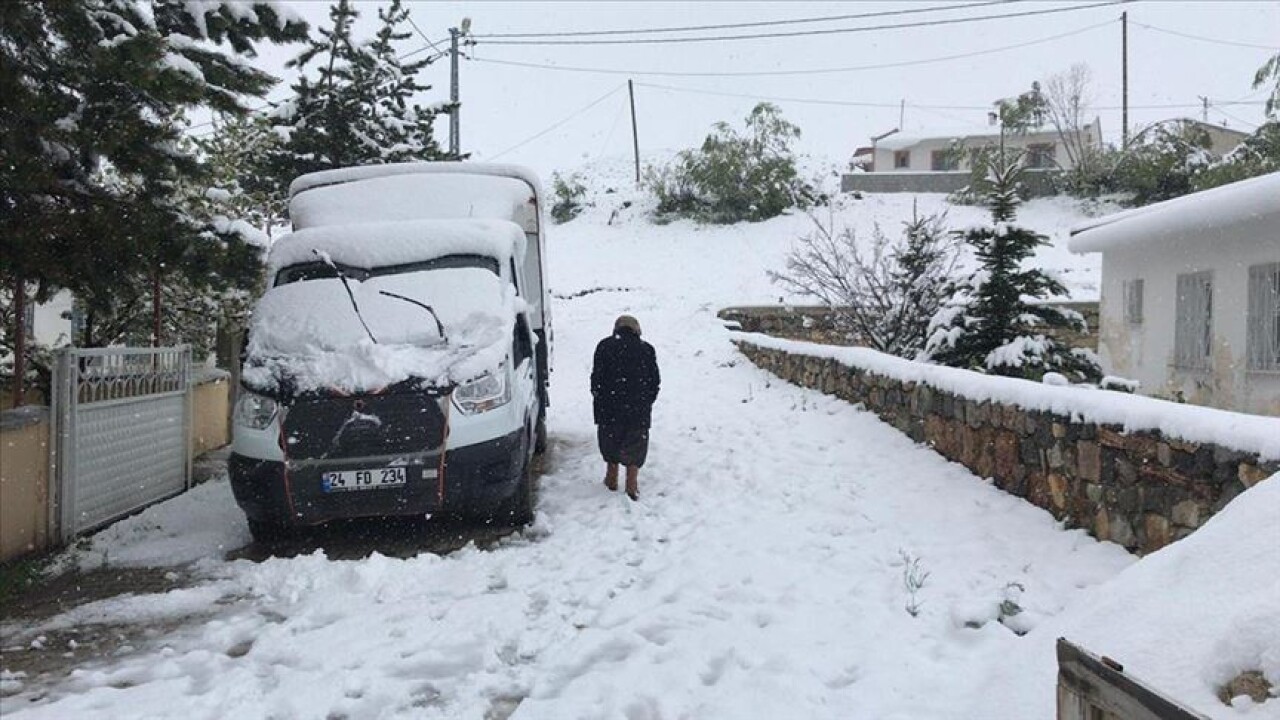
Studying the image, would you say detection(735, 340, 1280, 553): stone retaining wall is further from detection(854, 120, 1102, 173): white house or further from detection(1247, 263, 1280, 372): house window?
detection(854, 120, 1102, 173): white house

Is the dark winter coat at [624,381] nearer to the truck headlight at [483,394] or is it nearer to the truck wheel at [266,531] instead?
the truck headlight at [483,394]

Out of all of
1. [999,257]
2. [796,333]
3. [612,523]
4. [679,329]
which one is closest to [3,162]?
[612,523]

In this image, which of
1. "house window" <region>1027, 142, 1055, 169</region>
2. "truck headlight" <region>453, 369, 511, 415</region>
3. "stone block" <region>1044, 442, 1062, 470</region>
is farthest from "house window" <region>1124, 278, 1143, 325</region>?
"house window" <region>1027, 142, 1055, 169</region>

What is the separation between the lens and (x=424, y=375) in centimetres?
531

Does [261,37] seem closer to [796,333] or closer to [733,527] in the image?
[733,527]

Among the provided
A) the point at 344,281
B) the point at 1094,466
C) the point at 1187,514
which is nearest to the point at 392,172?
the point at 344,281

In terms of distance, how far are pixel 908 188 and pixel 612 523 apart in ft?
111

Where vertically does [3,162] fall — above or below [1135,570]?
above

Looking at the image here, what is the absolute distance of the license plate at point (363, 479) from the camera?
17.1 ft

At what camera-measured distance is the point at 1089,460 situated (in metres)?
4.97

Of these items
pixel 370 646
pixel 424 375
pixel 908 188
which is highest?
pixel 908 188

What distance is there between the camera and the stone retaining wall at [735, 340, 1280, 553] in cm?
402

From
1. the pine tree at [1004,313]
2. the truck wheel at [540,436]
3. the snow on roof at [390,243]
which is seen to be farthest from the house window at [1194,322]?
the snow on roof at [390,243]

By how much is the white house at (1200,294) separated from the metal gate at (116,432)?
10468mm
